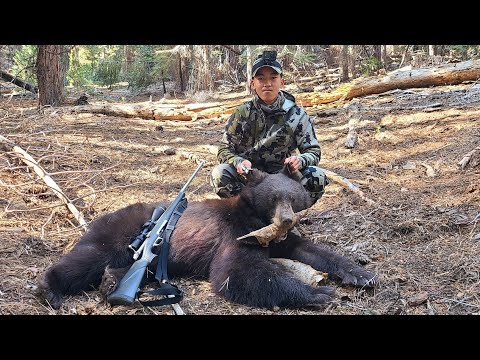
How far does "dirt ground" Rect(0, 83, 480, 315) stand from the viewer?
3.70 metres

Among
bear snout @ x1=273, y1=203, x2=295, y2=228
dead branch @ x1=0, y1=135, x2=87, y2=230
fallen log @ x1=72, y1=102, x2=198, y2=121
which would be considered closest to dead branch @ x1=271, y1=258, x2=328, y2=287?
bear snout @ x1=273, y1=203, x2=295, y2=228

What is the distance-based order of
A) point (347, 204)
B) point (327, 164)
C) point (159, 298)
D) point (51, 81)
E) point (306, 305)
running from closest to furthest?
1. point (306, 305)
2. point (159, 298)
3. point (347, 204)
4. point (327, 164)
5. point (51, 81)

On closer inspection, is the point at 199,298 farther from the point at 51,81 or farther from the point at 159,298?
the point at 51,81

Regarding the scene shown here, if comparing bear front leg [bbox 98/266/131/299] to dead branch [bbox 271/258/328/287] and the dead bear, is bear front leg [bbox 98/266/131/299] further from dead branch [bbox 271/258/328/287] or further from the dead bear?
dead branch [bbox 271/258/328/287]

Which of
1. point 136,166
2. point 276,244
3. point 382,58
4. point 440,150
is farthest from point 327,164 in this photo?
point 382,58

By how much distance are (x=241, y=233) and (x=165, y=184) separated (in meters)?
3.56

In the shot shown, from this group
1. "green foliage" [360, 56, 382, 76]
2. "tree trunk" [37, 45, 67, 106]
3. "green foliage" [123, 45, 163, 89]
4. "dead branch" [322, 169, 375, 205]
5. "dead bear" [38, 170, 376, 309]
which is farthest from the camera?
"green foliage" [123, 45, 163, 89]

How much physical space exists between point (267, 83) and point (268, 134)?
0.61 meters

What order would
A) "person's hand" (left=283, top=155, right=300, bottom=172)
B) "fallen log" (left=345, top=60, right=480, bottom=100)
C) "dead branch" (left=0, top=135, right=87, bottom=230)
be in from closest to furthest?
"person's hand" (left=283, top=155, right=300, bottom=172) → "dead branch" (left=0, top=135, right=87, bottom=230) → "fallen log" (left=345, top=60, right=480, bottom=100)

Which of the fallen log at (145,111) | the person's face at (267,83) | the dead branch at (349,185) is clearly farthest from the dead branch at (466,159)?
the fallen log at (145,111)

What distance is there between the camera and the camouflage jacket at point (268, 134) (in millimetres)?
5152

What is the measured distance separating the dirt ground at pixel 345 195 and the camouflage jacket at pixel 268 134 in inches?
A: 35.7

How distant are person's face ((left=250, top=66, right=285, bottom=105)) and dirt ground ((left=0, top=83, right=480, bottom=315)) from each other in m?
1.53

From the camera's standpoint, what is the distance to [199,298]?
387cm
